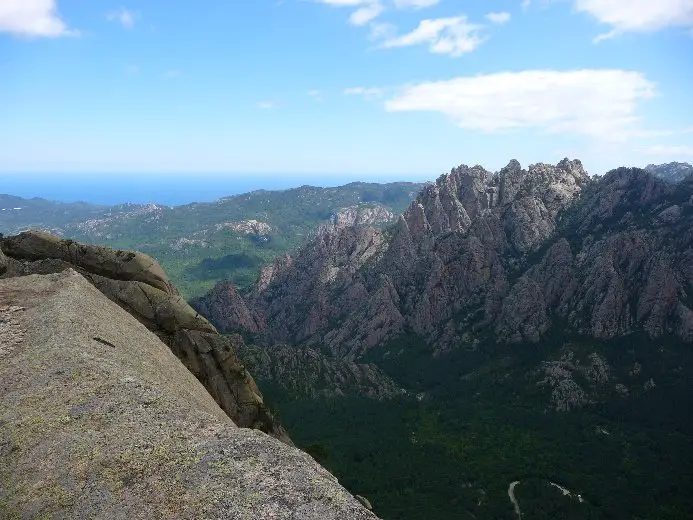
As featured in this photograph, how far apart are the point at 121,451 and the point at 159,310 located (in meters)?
34.3

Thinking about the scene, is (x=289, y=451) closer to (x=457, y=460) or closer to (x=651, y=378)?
(x=457, y=460)

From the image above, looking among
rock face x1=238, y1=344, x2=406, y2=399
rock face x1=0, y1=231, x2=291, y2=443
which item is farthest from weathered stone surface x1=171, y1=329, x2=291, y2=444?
rock face x1=238, y1=344, x2=406, y2=399

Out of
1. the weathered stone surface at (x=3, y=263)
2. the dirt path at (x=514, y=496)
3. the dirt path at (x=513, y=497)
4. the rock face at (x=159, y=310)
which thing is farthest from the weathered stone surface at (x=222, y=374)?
the dirt path at (x=514, y=496)

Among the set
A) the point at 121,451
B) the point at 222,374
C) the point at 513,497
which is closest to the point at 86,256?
the point at 222,374

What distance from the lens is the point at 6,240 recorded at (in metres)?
70.4

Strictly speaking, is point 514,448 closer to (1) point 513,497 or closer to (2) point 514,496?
(2) point 514,496

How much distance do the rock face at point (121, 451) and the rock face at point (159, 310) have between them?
1553 cm

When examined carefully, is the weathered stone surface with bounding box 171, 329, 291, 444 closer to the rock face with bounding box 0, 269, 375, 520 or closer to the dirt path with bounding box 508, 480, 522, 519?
the rock face with bounding box 0, 269, 375, 520

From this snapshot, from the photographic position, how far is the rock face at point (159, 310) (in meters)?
61.4

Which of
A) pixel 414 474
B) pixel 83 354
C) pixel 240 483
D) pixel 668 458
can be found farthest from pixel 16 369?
pixel 668 458

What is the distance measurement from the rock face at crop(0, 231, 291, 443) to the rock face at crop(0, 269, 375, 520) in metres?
15.5

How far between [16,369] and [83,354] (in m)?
4.78

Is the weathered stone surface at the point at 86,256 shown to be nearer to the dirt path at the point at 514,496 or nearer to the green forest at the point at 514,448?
the green forest at the point at 514,448

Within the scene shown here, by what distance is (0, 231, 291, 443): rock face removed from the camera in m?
61.4
